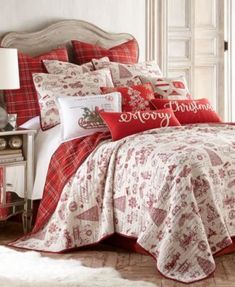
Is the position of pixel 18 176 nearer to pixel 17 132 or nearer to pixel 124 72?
pixel 17 132

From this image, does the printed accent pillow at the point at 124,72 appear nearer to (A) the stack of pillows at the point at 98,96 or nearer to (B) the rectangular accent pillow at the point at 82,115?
(A) the stack of pillows at the point at 98,96

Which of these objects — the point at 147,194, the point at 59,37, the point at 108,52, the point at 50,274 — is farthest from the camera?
the point at 108,52

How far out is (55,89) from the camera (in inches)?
183

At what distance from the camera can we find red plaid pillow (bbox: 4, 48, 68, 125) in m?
4.76

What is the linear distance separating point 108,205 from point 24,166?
2.42ft

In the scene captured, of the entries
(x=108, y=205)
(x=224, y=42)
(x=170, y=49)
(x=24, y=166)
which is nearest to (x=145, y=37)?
(x=170, y=49)

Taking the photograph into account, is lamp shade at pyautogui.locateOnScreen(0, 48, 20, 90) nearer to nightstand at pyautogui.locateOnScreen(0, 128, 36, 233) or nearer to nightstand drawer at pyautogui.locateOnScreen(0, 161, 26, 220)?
nightstand at pyautogui.locateOnScreen(0, 128, 36, 233)

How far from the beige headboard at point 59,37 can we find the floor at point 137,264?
1.35m

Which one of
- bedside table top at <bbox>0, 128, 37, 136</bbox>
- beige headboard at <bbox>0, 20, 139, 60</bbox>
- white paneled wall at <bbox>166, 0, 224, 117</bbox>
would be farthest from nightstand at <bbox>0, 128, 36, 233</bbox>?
white paneled wall at <bbox>166, 0, 224, 117</bbox>

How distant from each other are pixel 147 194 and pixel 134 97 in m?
0.99

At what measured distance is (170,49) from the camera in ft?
20.1

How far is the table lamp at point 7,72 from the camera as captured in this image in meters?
4.35

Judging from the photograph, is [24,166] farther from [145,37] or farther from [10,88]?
[145,37]

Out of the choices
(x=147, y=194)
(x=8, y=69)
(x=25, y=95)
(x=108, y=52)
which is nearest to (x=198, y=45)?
(x=108, y=52)
